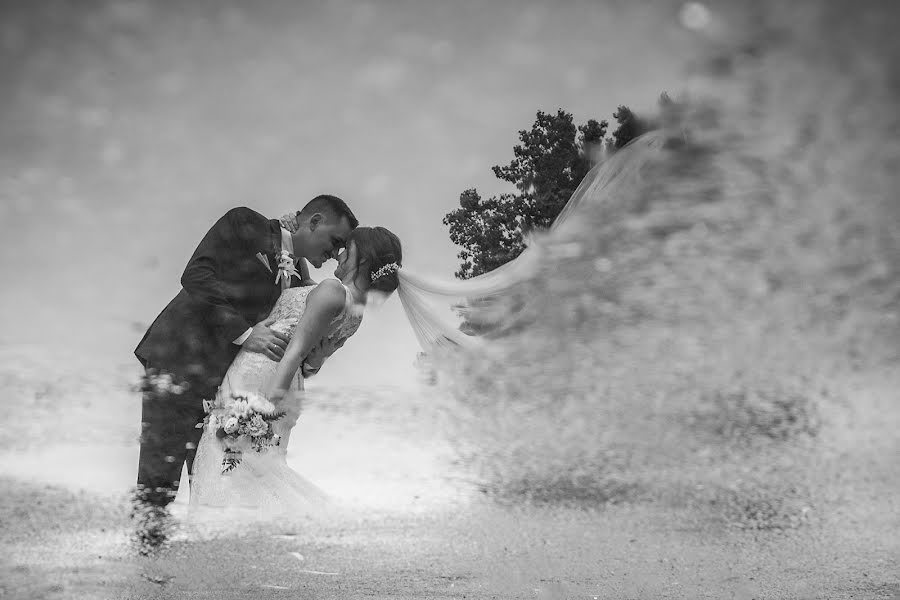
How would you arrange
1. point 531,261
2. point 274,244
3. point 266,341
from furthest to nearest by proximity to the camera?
point 531,261
point 274,244
point 266,341

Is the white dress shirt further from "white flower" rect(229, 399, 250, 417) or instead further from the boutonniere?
"white flower" rect(229, 399, 250, 417)

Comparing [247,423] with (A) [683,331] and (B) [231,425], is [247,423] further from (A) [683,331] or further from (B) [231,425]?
(A) [683,331]

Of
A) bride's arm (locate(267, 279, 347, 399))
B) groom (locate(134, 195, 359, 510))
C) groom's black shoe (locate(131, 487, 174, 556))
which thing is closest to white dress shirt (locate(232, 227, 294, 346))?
groom (locate(134, 195, 359, 510))

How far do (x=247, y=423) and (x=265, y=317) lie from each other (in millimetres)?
547

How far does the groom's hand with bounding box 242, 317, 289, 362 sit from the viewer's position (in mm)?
3275

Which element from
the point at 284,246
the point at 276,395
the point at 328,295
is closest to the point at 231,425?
the point at 276,395

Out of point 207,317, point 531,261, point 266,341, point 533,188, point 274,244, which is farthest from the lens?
point 533,188

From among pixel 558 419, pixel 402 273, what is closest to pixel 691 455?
pixel 558 419

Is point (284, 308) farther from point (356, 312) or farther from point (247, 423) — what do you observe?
point (247, 423)

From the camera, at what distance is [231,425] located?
3123mm

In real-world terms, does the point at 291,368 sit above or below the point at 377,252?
below

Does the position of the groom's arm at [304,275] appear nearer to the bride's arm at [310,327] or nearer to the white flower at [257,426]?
the bride's arm at [310,327]

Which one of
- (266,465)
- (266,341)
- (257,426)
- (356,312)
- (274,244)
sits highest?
(274,244)

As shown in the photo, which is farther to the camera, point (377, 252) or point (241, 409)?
point (377, 252)
